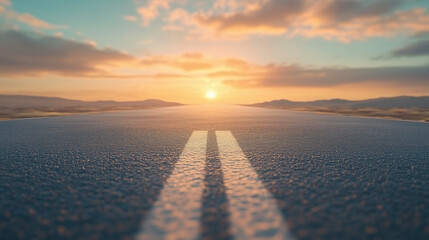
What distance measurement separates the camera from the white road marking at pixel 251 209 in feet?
4.49

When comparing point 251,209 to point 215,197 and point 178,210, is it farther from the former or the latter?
point 178,210

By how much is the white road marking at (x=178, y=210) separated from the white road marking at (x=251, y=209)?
0.86 feet

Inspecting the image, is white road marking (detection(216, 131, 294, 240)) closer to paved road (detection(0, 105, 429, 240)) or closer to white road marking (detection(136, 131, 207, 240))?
paved road (detection(0, 105, 429, 240))

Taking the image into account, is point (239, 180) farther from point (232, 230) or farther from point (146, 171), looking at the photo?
point (146, 171)

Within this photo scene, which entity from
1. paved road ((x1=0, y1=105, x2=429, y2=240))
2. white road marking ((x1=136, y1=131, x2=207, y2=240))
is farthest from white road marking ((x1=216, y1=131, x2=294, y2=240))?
white road marking ((x1=136, y1=131, x2=207, y2=240))

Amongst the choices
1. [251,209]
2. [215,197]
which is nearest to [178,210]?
[215,197]

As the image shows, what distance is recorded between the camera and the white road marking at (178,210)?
136 cm

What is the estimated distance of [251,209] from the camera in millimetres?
1664

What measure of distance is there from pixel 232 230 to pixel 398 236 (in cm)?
101

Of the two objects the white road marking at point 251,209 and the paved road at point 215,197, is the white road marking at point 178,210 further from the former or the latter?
the white road marking at point 251,209

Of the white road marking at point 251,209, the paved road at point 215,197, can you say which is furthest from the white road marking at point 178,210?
the white road marking at point 251,209

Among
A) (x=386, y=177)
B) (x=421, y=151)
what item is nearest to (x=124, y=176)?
(x=386, y=177)

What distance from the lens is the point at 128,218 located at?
153 centimetres

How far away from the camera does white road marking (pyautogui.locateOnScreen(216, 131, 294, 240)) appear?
137 centimetres
